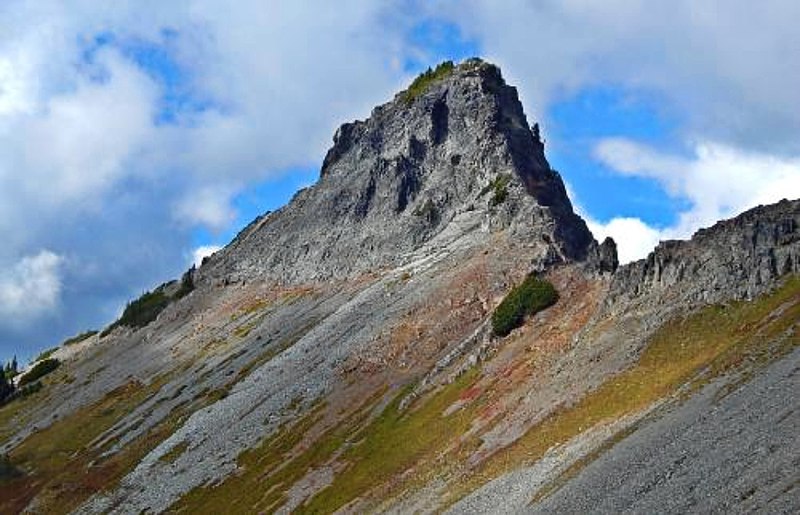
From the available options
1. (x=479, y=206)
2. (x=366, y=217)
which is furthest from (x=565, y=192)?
(x=366, y=217)

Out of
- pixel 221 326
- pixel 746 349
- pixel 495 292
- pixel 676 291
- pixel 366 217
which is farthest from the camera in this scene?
pixel 366 217

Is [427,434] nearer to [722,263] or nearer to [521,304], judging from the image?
[521,304]

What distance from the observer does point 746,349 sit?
6281 cm

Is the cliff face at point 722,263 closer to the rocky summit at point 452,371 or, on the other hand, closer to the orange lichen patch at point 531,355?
the rocky summit at point 452,371

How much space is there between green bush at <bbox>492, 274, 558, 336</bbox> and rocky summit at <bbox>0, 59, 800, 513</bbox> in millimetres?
262

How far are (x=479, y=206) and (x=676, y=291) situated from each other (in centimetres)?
8044

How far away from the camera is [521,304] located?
105m

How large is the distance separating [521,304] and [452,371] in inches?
446

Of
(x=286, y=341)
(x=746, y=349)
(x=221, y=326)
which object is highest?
(x=221, y=326)

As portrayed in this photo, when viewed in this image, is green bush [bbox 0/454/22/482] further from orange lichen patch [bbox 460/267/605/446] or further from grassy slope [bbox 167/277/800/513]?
orange lichen patch [bbox 460/267/605/446]

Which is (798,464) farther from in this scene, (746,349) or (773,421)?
(746,349)

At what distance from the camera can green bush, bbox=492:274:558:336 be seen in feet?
338

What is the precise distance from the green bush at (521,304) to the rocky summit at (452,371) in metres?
0.26

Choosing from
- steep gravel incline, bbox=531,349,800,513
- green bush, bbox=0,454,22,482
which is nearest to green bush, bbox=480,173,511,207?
green bush, bbox=0,454,22,482
